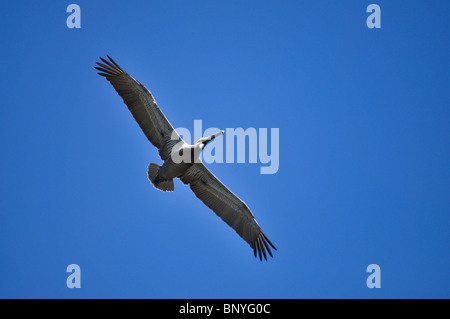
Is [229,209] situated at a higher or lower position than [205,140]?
lower

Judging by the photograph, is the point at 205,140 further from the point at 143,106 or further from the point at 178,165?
the point at 143,106

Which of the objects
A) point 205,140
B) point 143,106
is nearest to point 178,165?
point 205,140

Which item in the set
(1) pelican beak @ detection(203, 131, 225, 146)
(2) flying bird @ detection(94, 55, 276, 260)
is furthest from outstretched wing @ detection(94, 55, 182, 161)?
(1) pelican beak @ detection(203, 131, 225, 146)

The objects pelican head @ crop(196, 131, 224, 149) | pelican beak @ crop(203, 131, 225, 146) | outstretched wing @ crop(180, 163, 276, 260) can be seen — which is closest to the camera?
pelican head @ crop(196, 131, 224, 149)

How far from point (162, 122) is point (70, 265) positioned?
5820mm

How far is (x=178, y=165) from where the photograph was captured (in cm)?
1278

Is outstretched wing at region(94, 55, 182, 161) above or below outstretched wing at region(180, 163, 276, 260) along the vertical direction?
above

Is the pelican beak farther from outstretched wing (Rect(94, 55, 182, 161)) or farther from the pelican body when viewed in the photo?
outstretched wing (Rect(94, 55, 182, 161))

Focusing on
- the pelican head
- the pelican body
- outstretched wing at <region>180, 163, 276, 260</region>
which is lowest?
outstretched wing at <region>180, 163, 276, 260</region>

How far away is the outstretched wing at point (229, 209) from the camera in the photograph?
13.5 m

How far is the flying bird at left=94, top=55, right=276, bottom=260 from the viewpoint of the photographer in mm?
12844

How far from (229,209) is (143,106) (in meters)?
3.63

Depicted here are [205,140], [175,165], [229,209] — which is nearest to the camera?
[175,165]
